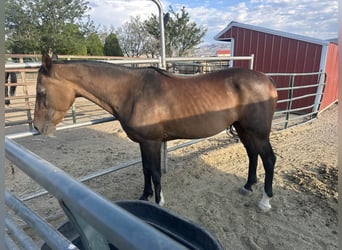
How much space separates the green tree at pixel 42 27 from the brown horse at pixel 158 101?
19359 millimetres

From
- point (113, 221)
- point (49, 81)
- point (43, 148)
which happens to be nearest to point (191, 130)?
point (49, 81)

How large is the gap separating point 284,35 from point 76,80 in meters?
7.51

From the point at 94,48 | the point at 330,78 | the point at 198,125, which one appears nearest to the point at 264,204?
the point at 198,125

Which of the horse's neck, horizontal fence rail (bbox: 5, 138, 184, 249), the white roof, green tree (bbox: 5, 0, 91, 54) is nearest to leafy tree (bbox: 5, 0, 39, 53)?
green tree (bbox: 5, 0, 91, 54)

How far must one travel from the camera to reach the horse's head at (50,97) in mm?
1969

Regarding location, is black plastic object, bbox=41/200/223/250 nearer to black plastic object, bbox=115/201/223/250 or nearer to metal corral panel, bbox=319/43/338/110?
black plastic object, bbox=115/201/223/250

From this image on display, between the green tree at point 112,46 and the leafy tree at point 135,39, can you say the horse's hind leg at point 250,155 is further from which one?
the leafy tree at point 135,39

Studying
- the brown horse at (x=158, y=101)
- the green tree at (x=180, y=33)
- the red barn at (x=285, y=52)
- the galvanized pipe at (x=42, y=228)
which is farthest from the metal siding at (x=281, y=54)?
the green tree at (x=180, y=33)

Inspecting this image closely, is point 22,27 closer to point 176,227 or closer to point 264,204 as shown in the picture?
point 264,204

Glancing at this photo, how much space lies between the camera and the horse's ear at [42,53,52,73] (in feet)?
6.18

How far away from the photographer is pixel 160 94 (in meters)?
2.31

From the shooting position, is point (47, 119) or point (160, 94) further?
point (160, 94)

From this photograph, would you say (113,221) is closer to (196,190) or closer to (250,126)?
(250,126)

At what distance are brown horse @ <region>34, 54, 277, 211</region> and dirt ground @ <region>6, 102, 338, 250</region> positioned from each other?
0.29 metres
